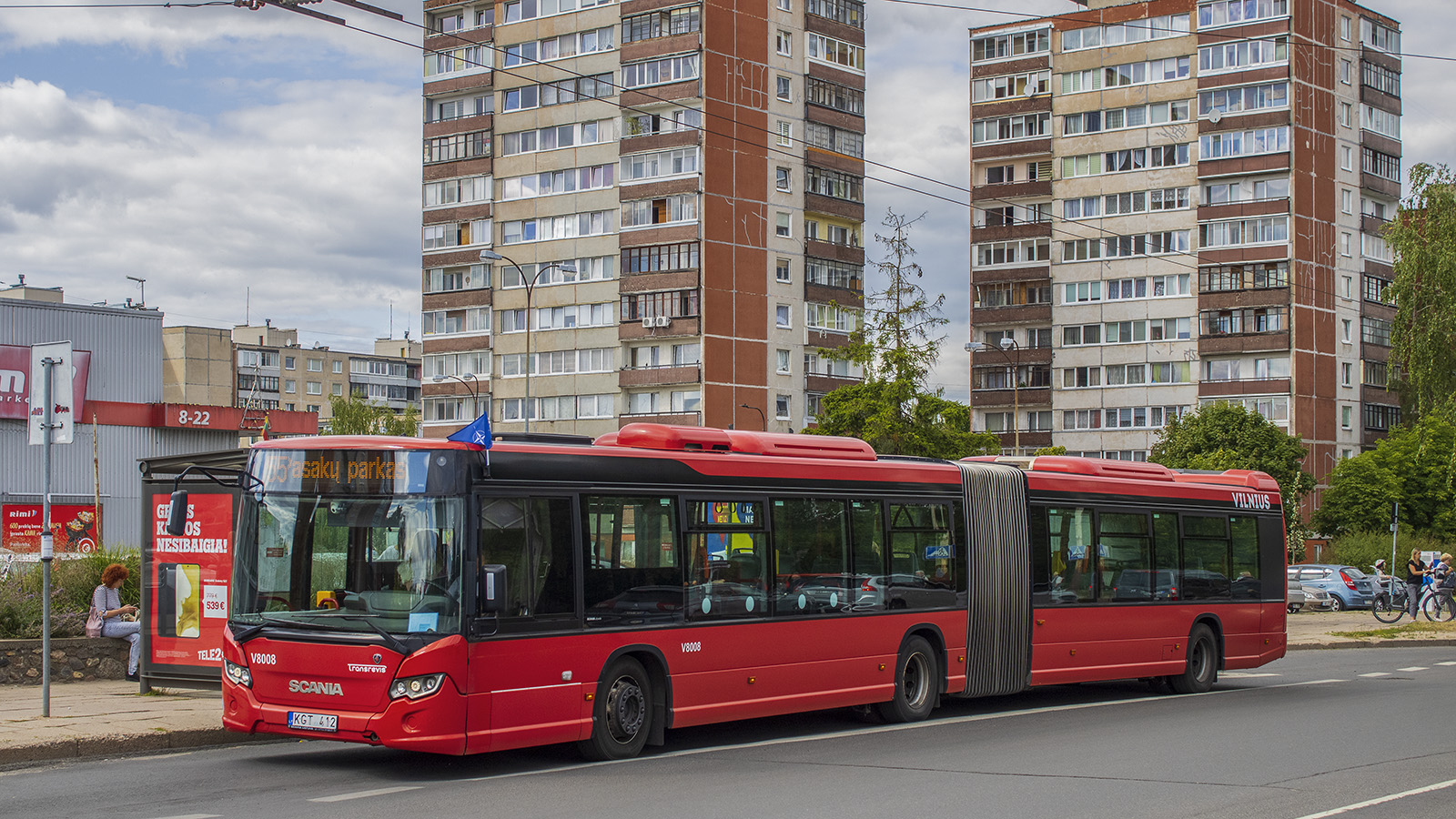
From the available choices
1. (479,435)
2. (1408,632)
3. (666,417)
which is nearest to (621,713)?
(479,435)

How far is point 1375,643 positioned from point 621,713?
75.5ft

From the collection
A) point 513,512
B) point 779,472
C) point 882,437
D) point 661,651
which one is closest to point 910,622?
point 779,472

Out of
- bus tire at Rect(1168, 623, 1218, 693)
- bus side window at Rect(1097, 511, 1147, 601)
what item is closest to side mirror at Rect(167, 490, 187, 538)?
bus side window at Rect(1097, 511, 1147, 601)

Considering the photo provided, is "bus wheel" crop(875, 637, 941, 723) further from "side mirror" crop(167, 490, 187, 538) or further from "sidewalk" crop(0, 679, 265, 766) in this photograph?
"side mirror" crop(167, 490, 187, 538)

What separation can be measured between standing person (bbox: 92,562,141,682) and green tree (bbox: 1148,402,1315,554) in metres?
59.9

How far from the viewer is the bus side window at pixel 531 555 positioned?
40.2 ft

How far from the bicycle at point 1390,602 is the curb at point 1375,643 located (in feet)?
21.1

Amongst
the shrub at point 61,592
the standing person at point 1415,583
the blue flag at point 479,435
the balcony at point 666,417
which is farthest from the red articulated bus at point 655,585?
the balcony at point 666,417

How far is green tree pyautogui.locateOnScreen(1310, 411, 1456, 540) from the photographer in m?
73.2

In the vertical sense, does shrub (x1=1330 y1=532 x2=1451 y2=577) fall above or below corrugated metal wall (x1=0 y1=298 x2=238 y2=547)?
below

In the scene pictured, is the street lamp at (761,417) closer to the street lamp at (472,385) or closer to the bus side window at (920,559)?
the street lamp at (472,385)

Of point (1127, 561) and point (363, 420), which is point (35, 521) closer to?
point (1127, 561)

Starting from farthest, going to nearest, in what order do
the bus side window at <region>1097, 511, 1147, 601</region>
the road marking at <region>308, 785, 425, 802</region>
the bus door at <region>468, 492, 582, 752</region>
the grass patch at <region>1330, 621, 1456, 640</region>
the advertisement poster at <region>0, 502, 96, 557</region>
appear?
the advertisement poster at <region>0, 502, 96, 557</region> < the grass patch at <region>1330, 621, 1456, 640</region> < the bus side window at <region>1097, 511, 1147, 601</region> < the bus door at <region>468, 492, 582, 752</region> < the road marking at <region>308, 785, 425, 802</region>

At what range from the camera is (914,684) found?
671 inches
